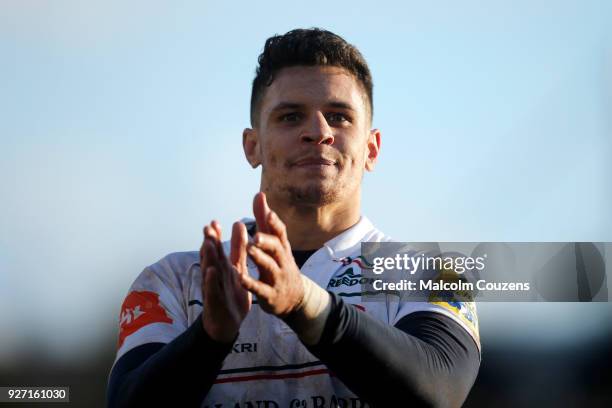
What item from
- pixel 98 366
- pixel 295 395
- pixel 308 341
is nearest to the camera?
pixel 308 341

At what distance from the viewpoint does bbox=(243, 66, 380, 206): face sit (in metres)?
4.84

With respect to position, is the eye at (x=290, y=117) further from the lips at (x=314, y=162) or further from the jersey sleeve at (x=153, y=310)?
the jersey sleeve at (x=153, y=310)

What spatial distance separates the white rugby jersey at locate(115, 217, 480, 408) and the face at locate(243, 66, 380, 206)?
1.15ft

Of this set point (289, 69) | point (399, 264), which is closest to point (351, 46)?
point (289, 69)

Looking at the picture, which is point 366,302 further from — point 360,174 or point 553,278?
point 553,278

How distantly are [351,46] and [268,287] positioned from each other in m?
2.30

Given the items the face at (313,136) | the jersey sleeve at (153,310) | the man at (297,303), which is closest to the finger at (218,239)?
the man at (297,303)

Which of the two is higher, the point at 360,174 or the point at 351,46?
the point at 351,46

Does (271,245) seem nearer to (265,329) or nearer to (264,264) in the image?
(264,264)

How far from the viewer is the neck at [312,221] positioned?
499cm

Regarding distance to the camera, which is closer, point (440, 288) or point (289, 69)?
point (440, 288)

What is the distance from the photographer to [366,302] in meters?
4.74

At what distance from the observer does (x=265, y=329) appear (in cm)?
466

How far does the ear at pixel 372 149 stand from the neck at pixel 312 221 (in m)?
0.31
